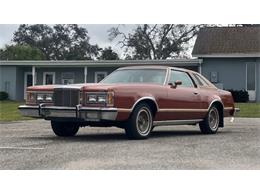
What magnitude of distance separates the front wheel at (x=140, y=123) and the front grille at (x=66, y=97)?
1025 mm

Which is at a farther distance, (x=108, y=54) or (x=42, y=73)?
(x=108, y=54)

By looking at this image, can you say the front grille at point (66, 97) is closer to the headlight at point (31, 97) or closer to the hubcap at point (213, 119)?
the headlight at point (31, 97)

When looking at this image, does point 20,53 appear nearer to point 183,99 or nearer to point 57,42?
point 57,42

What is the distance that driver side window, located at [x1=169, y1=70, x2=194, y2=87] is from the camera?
11092 millimetres

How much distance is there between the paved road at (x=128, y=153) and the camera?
21.7 feet

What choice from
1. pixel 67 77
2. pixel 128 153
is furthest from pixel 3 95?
pixel 128 153

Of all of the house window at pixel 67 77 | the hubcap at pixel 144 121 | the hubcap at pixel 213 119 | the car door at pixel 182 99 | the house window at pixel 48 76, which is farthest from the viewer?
the house window at pixel 48 76

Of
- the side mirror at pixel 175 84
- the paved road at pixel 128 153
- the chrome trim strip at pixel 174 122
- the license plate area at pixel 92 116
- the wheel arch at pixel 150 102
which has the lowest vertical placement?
the paved road at pixel 128 153

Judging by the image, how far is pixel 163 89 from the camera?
409 inches

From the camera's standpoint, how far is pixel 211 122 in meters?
11.9

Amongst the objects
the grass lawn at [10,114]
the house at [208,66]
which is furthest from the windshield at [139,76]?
the house at [208,66]

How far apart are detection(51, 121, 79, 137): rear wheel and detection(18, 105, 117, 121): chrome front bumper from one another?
78cm

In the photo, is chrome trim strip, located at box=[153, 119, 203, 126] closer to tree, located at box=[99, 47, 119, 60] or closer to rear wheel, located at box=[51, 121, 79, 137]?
rear wheel, located at box=[51, 121, 79, 137]

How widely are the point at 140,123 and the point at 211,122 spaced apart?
263 centimetres
